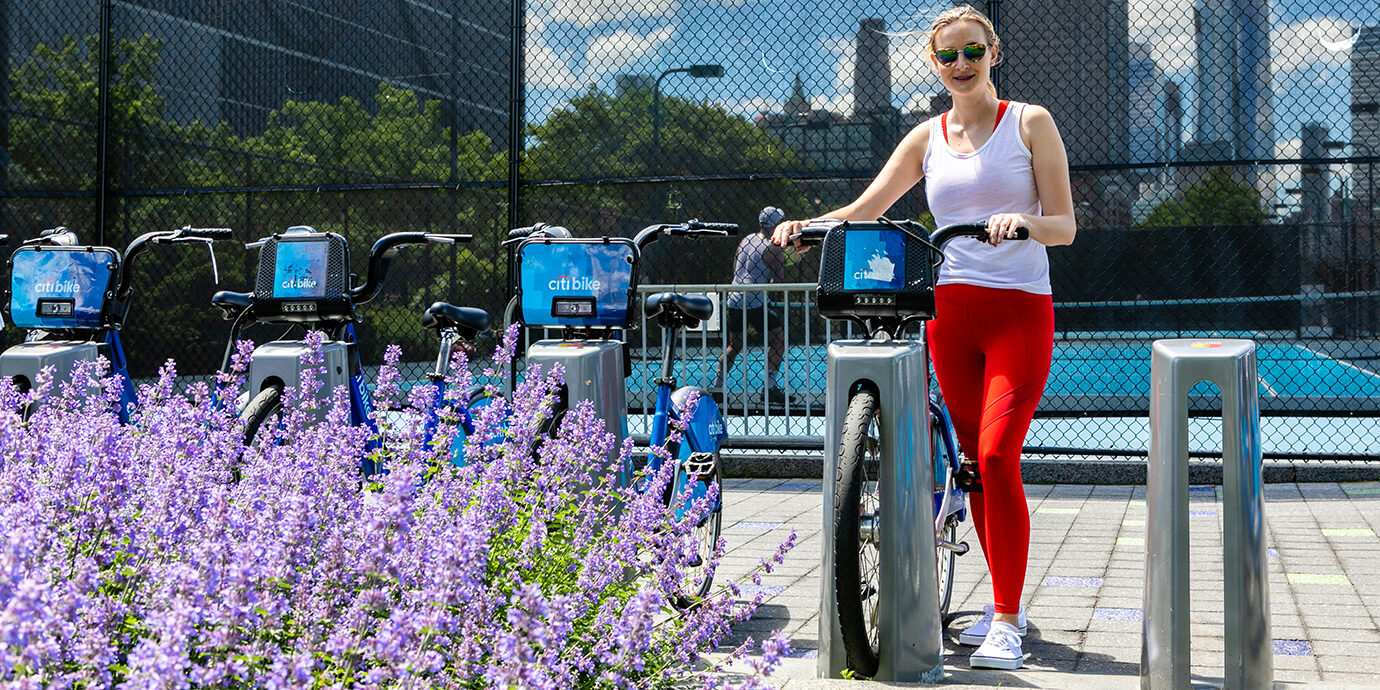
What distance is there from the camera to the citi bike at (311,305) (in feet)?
15.8

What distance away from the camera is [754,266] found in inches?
368

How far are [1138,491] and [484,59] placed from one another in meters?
5.34

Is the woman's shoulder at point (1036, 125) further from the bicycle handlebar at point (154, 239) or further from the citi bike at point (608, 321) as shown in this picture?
the bicycle handlebar at point (154, 239)

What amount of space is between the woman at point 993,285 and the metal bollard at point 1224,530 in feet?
2.09

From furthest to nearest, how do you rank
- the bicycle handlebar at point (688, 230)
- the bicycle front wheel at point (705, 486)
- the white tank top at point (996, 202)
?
the bicycle handlebar at point (688, 230), the bicycle front wheel at point (705, 486), the white tank top at point (996, 202)

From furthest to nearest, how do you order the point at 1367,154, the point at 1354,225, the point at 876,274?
the point at 1354,225
the point at 1367,154
the point at 876,274

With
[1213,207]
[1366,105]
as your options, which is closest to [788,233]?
[1213,207]

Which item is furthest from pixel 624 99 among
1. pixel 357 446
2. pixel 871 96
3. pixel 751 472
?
pixel 357 446

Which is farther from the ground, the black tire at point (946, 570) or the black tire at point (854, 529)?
the black tire at point (854, 529)

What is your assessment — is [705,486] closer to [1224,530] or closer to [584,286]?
[584,286]

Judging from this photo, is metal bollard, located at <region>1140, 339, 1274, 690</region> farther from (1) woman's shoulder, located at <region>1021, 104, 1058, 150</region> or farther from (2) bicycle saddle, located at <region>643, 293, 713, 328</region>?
(2) bicycle saddle, located at <region>643, 293, 713, 328</region>

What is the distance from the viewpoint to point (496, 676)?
189 cm

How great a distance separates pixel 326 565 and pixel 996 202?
7.88 ft

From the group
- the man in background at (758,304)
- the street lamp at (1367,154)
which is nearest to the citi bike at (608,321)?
the man in background at (758,304)
